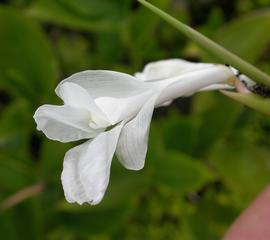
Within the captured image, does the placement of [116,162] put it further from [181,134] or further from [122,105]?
[122,105]

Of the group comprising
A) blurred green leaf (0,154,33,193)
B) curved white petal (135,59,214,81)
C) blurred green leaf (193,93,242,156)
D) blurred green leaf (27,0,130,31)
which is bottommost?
blurred green leaf (0,154,33,193)

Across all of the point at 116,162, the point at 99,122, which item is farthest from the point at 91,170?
the point at 116,162

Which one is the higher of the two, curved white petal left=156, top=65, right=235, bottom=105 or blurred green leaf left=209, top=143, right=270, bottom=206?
curved white petal left=156, top=65, right=235, bottom=105

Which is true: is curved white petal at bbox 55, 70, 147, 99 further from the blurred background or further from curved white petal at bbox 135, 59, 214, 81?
the blurred background

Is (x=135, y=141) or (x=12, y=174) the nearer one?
(x=135, y=141)

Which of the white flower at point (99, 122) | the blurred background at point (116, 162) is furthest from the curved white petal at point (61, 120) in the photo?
the blurred background at point (116, 162)

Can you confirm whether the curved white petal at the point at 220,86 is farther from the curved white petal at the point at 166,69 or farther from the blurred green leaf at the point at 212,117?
the blurred green leaf at the point at 212,117

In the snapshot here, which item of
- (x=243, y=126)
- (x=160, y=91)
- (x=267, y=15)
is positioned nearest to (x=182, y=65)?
(x=160, y=91)

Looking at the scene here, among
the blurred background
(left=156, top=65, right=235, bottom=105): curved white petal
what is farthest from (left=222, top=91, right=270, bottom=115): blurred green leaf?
the blurred background

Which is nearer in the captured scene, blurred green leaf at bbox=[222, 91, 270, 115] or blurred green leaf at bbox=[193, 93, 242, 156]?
blurred green leaf at bbox=[222, 91, 270, 115]
